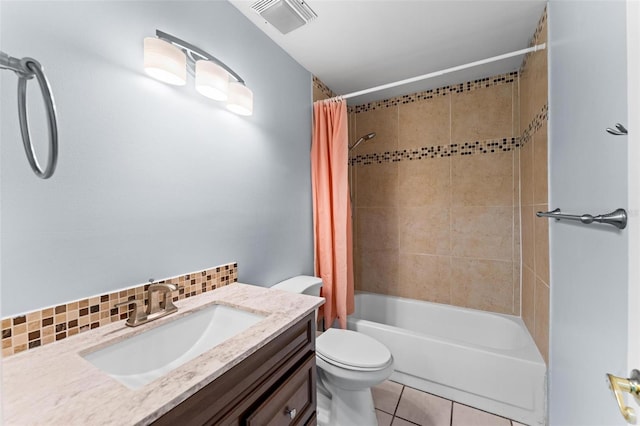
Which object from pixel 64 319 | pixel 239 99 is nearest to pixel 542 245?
pixel 239 99

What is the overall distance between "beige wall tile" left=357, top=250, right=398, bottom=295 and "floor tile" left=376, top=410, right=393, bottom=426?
1.14m

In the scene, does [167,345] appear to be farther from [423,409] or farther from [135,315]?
[423,409]

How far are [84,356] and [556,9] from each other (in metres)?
2.34

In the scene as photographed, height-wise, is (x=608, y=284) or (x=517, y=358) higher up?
(x=608, y=284)

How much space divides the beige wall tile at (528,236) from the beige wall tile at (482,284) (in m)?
0.21

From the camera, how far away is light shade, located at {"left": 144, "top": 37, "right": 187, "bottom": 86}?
41.9 inches

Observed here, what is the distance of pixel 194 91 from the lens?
1297mm

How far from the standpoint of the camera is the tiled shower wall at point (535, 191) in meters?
1.56

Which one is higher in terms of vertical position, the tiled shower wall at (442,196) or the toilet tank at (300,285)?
the tiled shower wall at (442,196)

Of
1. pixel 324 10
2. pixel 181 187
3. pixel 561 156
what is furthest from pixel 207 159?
pixel 561 156

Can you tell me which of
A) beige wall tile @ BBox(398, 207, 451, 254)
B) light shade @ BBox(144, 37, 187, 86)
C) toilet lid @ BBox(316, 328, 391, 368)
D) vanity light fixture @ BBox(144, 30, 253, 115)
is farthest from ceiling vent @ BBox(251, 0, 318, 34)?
toilet lid @ BBox(316, 328, 391, 368)

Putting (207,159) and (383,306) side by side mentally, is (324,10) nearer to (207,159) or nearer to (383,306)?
(207,159)

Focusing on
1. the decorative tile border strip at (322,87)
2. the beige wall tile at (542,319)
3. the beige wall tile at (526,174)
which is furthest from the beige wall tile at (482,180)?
the decorative tile border strip at (322,87)

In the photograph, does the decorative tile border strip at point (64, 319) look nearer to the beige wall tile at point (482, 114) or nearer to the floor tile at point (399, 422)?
the floor tile at point (399, 422)
